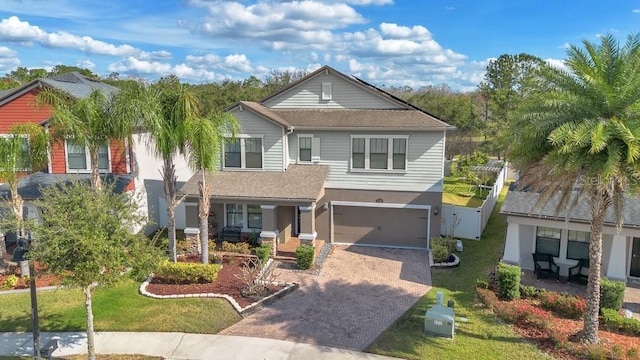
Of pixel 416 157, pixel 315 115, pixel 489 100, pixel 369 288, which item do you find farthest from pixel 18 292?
pixel 489 100

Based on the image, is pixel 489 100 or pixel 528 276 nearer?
pixel 528 276

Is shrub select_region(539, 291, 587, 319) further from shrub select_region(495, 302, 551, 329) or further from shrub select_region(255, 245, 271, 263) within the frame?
shrub select_region(255, 245, 271, 263)

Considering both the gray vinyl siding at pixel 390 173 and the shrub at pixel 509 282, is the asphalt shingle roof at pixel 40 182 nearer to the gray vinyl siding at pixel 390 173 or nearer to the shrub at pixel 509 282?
the gray vinyl siding at pixel 390 173

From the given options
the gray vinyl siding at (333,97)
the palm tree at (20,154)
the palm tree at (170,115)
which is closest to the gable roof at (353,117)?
the gray vinyl siding at (333,97)

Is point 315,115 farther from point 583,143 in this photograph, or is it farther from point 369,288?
point 583,143

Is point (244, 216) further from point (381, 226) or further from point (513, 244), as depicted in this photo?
point (513, 244)

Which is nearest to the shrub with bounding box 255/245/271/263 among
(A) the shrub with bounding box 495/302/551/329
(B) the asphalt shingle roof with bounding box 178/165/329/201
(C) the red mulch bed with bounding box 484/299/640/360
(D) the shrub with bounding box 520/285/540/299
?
(B) the asphalt shingle roof with bounding box 178/165/329/201

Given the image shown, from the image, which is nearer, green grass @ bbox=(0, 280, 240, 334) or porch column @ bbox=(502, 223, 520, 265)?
green grass @ bbox=(0, 280, 240, 334)

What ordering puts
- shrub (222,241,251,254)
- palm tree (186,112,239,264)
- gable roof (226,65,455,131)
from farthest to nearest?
gable roof (226,65,455,131)
shrub (222,241,251,254)
palm tree (186,112,239,264)
